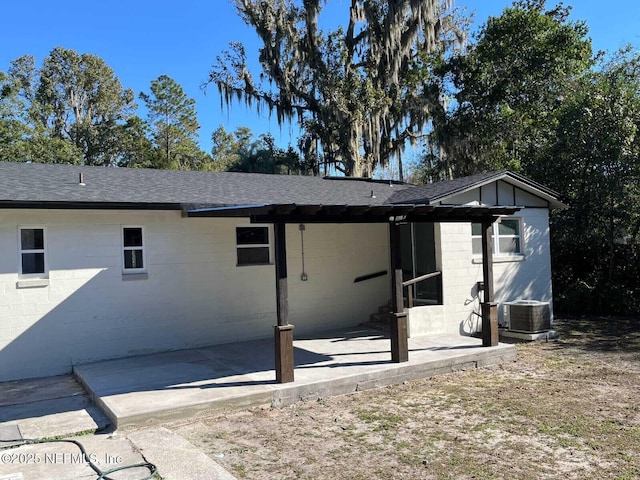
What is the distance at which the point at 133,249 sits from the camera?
28.7ft

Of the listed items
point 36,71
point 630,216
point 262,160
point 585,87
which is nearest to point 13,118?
point 36,71

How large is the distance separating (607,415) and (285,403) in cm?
372

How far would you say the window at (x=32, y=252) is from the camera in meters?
7.80

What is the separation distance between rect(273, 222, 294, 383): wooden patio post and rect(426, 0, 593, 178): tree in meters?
11.6

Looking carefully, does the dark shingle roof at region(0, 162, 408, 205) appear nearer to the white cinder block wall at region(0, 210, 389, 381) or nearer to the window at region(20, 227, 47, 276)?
the white cinder block wall at region(0, 210, 389, 381)

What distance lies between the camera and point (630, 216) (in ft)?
43.7

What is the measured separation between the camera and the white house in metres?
7.69

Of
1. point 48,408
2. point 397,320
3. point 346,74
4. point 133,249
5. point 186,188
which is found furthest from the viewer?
point 346,74

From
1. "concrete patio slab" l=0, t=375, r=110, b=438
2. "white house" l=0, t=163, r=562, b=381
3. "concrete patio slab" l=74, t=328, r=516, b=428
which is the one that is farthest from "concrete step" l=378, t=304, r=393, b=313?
"concrete patio slab" l=0, t=375, r=110, b=438

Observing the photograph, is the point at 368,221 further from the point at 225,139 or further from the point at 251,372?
the point at 225,139

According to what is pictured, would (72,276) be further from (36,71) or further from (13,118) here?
(36,71)

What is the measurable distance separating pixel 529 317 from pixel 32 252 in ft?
29.7

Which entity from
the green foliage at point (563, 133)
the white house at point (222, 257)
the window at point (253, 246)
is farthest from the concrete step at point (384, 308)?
the green foliage at point (563, 133)

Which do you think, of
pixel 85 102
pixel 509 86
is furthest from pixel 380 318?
pixel 85 102
